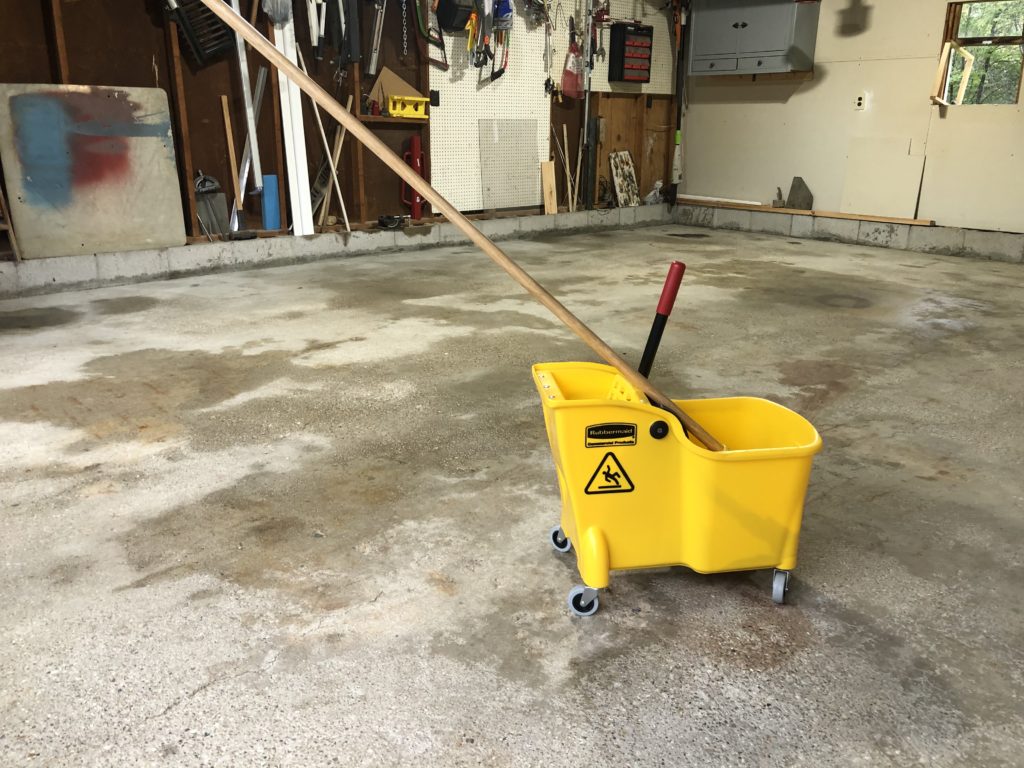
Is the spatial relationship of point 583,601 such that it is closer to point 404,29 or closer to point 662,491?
point 662,491

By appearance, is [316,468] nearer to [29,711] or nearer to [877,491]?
[29,711]

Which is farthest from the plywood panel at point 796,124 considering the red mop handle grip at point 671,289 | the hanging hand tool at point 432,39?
the red mop handle grip at point 671,289

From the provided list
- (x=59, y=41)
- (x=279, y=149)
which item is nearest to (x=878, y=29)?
(x=279, y=149)

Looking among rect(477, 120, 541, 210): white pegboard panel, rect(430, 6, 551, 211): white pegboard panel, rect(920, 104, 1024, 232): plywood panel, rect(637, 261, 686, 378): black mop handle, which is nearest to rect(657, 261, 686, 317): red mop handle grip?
rect(637, 261, 686, 378): black mop handle

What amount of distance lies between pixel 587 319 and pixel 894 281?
113 inches

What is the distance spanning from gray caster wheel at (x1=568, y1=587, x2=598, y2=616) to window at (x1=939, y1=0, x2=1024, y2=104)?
7449 mm

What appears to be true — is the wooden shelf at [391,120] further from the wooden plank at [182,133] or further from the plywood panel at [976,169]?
the plywood panel at [976,169]

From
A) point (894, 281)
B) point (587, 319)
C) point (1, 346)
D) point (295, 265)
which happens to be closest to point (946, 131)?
point (894, 281)

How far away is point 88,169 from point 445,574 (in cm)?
487

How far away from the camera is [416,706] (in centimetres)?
159

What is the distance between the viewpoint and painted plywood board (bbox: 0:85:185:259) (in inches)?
207

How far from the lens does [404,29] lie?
7.20m

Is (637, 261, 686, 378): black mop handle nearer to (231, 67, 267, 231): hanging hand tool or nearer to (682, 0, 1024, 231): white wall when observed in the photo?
(231, 67, 267, 231): hanging hand tool

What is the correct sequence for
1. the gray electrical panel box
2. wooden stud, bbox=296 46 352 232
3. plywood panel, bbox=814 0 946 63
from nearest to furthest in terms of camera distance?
wooden stud, bbox=296 46 352 232 → plywood panel, bbox=814 0 946 63 → the gray electrical panel box
